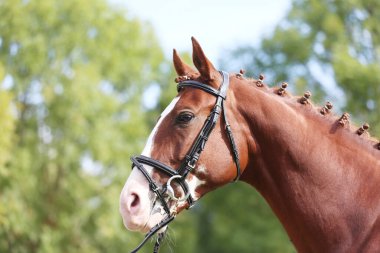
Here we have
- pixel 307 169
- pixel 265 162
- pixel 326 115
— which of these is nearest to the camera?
pixel 307 169

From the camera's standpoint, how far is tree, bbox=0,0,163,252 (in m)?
33.6

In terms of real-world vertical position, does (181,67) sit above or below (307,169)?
above

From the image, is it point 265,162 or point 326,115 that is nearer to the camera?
point 265,162

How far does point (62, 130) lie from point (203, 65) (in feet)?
96.1

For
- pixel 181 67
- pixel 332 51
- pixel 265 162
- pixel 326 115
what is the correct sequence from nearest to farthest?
pixel 265 162
pixel 326 115
pixel 181 67
pixel 332 51

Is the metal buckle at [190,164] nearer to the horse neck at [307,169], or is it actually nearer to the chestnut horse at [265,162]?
the chestnut horse at [265,162]

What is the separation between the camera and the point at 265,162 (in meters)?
6.09

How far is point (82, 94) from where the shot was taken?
3350 centimetres

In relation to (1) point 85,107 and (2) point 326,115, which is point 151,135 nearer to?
(2) point 326,115

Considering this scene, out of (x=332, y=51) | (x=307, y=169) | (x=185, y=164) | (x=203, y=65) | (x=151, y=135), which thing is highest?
(x=332, y=51)

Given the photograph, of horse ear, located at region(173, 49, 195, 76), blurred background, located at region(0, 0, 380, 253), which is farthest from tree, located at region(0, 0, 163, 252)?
horse ear, located at region(173, 49, 195, 76)

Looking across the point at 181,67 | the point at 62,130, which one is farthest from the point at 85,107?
the point at 181,67

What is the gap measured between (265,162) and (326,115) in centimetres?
72

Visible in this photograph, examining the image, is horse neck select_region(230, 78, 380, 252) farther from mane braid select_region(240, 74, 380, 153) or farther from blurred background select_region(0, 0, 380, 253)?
blurred background select_region(0, 0, 380, 253)
